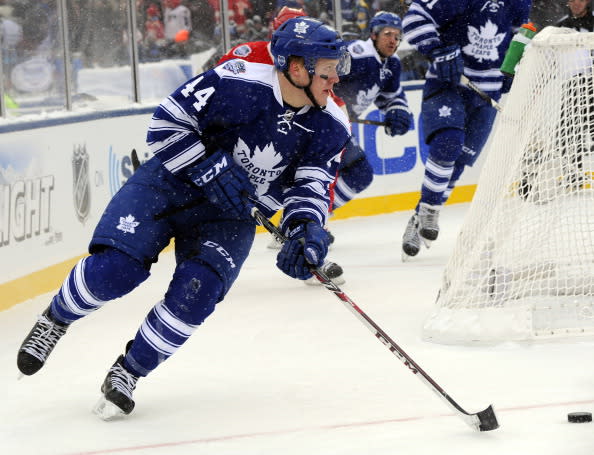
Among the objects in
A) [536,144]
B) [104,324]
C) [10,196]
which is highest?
[536,144]

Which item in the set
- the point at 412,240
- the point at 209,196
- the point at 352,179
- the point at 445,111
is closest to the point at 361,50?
the point at 445,111

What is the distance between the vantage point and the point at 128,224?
316 centimetres

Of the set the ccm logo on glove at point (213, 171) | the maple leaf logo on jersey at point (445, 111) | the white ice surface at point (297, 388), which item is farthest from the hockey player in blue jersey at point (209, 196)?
the maple leaf logo on jersey at point (445, 111)

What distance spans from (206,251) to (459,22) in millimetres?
2899

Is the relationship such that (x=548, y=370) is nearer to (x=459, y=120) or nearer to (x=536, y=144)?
(x=536, y=144)

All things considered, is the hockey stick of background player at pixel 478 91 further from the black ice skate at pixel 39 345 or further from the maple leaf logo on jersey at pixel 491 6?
the black ice skate at pixel 39 345

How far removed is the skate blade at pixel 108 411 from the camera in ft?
10.4

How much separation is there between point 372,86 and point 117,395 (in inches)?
117

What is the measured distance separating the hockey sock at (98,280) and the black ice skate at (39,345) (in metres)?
0.07

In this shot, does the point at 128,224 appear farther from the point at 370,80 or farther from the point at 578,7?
the point at 578,7

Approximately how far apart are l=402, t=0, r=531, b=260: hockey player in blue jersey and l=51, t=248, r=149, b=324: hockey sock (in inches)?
109

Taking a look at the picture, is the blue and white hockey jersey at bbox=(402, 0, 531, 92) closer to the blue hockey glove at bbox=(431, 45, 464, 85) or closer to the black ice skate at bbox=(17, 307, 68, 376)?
the blue hockey glove at bbox=(431, 45, 464, 85)

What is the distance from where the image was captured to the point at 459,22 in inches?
226

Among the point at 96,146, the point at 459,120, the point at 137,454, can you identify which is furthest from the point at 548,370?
the point at 96,146
